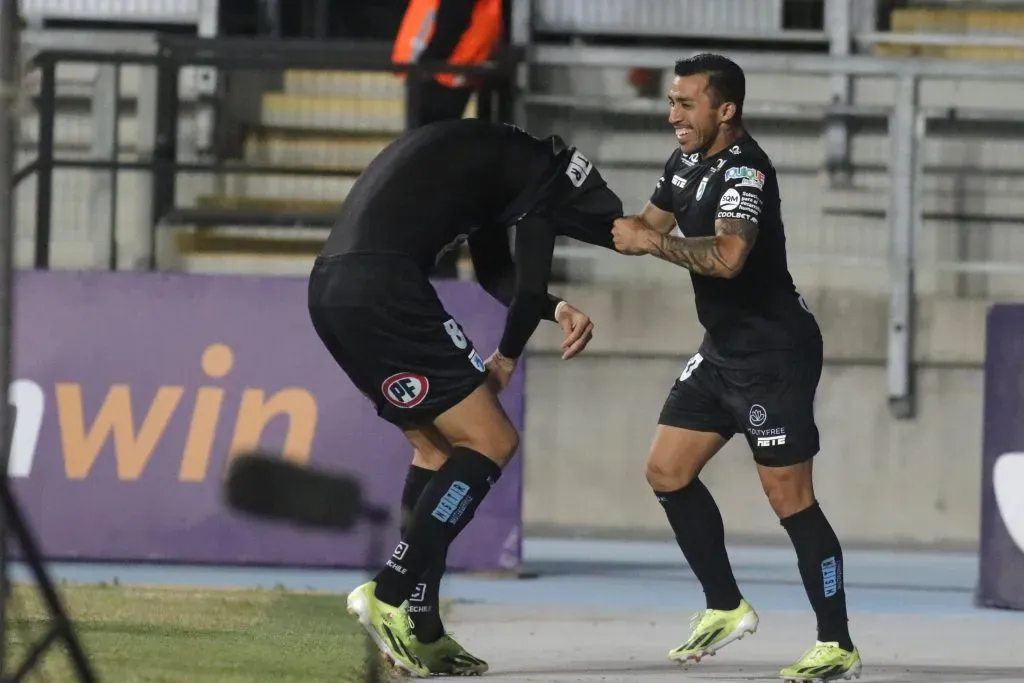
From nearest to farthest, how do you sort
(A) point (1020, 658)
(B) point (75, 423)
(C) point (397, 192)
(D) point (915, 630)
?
(C) point (397, 192) < (A) point (1020, 658) < (D) point (915, 630) < (B) point (75, 423)

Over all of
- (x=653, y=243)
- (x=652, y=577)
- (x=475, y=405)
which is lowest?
(x=652, y=577)

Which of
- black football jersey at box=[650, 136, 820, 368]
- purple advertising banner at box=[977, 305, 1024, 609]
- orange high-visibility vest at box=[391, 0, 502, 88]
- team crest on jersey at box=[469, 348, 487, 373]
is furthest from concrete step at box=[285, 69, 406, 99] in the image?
team crest on jersey at box=[469, 348, 487, 373]

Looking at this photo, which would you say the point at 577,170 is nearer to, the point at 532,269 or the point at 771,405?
the point at 532,269

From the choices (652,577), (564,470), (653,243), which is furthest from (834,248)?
(653,243)

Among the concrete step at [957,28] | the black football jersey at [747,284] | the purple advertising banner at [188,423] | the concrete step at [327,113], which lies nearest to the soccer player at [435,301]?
the black football jersey at [747,284]

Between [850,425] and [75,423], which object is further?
[850,425]

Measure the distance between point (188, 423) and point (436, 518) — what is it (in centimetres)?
363

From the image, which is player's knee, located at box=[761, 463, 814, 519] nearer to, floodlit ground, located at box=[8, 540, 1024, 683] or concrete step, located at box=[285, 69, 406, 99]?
floodlit ground, located at box=[8, 540, 1024, 683]

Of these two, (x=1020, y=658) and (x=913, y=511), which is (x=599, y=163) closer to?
(x=913, y=511)

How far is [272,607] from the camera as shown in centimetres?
754

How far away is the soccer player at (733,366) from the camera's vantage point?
19.0 feet

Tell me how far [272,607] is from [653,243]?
2.69 metres

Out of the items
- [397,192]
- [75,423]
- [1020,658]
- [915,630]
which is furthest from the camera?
[75,423]

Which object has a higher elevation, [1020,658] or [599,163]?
[599,163]
